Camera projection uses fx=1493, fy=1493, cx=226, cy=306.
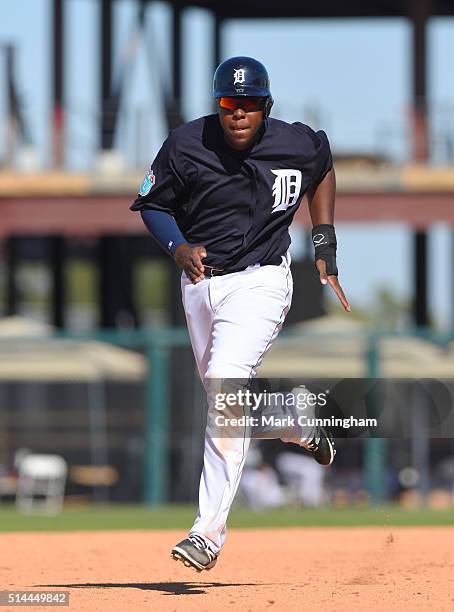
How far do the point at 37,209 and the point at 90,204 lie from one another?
746 millimetres

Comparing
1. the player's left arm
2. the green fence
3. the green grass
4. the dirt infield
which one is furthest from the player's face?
the green fence

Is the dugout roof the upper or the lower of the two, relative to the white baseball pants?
upper

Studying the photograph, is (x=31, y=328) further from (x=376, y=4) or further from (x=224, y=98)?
(x=224, y=98)

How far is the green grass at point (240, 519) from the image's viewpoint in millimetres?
10375

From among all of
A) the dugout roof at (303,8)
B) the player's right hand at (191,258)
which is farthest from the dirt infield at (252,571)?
the dugout roof at (303,8)

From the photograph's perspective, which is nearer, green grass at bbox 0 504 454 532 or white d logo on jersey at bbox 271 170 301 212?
white d logo on jersey at bbox 271 170 301 212

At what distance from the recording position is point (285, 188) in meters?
5.77

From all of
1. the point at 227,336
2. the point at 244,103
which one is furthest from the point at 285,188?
the point at 227,336

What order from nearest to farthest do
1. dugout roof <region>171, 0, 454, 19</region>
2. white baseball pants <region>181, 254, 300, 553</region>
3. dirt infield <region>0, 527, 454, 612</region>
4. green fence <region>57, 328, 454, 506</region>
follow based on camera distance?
Answer: dirt infield <region>0, 527, 454, 612</region> < white baseball pants <region>181, 254, 300, 553</region> < green fence <region>57, 328, 454, 506</region> < dugout roof <region>171, 0, 454, 19</region>

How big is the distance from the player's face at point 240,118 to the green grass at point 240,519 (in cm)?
468

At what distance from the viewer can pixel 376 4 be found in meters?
28.3

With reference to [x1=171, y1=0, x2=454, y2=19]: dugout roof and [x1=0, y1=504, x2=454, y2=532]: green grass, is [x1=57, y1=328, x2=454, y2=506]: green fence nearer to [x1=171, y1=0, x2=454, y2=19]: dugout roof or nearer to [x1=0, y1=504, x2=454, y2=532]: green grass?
[x1=0, y1=504, x2=454, y2=532]: green grass

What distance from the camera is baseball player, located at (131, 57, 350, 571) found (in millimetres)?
5582

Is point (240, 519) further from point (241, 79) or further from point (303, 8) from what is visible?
point (303, 8)
